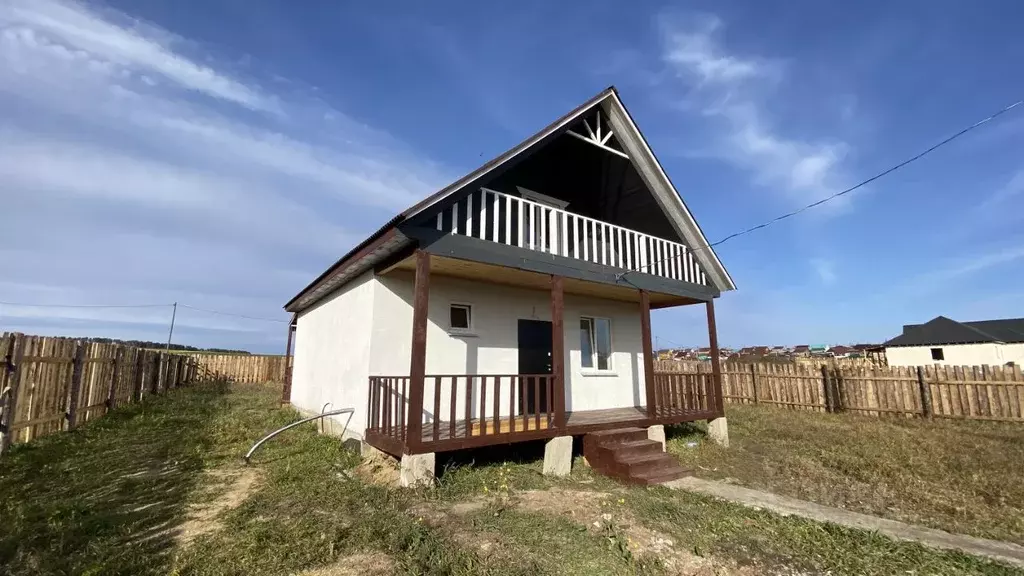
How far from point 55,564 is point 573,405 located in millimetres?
8419

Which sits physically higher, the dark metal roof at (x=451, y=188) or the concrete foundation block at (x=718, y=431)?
the dark metal roof at (x=451, y=188)

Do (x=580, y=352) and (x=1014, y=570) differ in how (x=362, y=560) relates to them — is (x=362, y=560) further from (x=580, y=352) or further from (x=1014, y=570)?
(x=580, y=352)

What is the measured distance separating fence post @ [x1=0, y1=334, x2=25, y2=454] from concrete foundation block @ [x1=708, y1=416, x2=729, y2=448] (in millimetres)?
12985

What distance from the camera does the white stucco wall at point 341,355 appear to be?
7812 millimetres

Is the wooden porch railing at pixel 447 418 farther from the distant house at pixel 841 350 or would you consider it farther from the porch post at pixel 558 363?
the distant house at pixel 841 350

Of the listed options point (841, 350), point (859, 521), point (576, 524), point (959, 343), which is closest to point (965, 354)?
point (959, 343)

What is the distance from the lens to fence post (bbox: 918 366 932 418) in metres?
12.5

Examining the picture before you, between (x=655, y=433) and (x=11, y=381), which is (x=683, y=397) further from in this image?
(x=11, y=381)

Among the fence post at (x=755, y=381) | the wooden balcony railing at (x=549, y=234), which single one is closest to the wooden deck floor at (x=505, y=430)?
the wooden balcony railing at (x=549, y=234)

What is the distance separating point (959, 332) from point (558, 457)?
30.7 m

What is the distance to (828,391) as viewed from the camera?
47.4 feet

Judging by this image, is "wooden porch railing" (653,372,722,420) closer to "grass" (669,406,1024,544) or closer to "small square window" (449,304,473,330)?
"grass" (669,406,1024,544)

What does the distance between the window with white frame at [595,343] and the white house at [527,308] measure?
4 centimetres

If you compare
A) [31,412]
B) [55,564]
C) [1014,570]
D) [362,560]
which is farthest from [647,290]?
[31,412]
